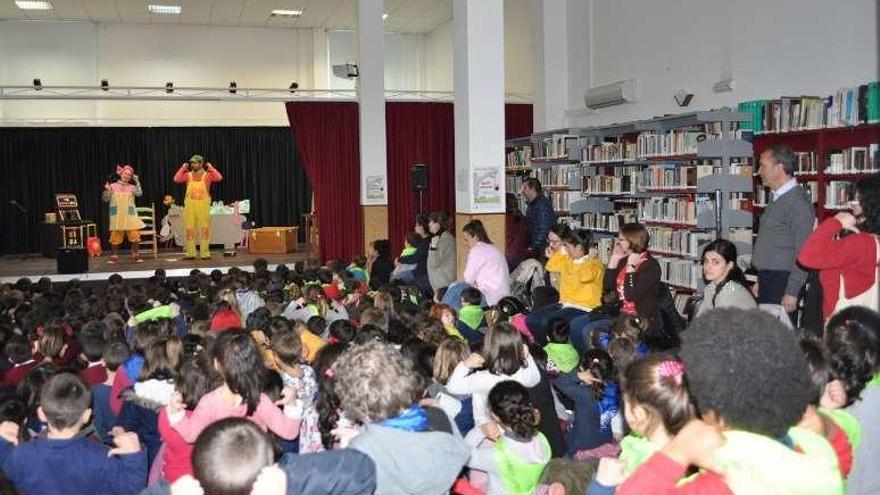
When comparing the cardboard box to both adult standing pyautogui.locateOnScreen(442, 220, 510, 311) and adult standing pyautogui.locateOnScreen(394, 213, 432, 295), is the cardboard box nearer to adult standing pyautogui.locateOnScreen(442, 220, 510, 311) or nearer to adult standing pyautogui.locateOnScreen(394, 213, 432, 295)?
adult standing pyautogui.locateOnScreen(394, 213, 432, 295)

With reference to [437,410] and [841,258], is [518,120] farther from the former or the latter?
[437,410]

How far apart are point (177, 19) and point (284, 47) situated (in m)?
2.09

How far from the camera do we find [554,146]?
39.1 feet

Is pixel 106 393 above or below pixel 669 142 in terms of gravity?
below

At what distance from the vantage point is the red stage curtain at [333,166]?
1400 centimetres

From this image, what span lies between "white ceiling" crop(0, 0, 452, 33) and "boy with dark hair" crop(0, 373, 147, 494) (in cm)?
1315

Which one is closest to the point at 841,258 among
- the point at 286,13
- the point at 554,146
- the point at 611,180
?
→ the point at 611,180

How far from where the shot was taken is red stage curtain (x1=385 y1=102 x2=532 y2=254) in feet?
47.7

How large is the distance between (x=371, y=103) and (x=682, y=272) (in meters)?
5.46

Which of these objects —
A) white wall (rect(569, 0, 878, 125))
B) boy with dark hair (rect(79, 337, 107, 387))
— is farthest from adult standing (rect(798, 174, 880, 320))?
white wall (rect(569, 0, 878, 125))

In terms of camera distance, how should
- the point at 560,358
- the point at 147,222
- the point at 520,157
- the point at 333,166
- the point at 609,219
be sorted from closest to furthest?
the point at 560,358 < the point at 609,219 < the point at 520,157 < the point at 333,166 < the point at 147,222

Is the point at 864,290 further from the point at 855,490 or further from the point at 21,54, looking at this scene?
the point at 21,54

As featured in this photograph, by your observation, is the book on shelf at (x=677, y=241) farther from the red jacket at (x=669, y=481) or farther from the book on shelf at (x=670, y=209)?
the red jacket at (x=669, y=481)

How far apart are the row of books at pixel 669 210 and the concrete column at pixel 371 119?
4.07 metres
